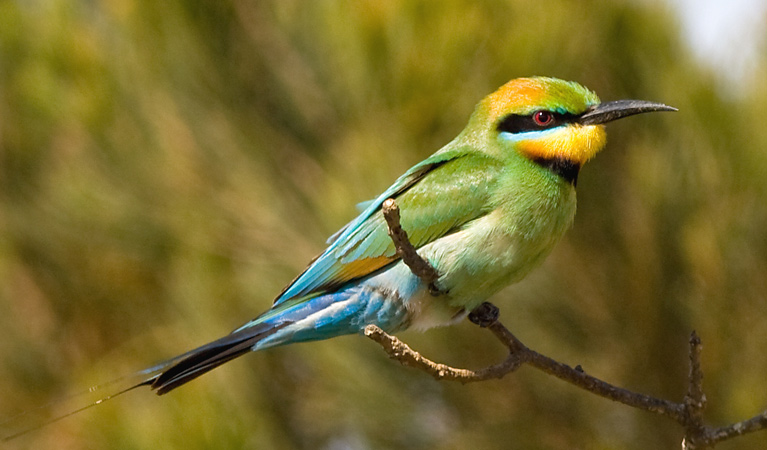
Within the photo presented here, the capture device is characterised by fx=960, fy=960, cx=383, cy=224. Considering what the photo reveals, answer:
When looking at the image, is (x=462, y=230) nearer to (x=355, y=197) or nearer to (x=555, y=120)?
(x=555, y=120)

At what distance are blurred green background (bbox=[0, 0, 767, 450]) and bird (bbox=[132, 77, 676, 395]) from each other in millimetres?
675

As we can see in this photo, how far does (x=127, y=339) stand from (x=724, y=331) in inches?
82.7

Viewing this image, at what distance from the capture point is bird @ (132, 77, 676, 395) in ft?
6.24

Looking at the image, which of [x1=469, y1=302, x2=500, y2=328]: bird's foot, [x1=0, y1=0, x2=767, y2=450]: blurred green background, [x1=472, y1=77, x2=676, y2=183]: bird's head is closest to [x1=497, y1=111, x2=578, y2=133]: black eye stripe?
[x1=472, y1=77, x2=676, y2=183]: bird's head

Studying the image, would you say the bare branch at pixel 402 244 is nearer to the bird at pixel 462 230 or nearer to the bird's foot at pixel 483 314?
the bird at pixel 462 230

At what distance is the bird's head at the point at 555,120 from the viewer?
203cm

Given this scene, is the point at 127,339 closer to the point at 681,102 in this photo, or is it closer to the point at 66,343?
the point at 66,343

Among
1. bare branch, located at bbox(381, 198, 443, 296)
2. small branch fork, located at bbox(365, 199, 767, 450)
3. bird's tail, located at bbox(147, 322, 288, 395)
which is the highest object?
bird's tail, located at bbox(147, 322, 288, 395)

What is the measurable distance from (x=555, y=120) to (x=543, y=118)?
0.03 meters

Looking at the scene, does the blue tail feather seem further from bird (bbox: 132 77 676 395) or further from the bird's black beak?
the bird's black beak

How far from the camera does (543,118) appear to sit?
2.08 metres

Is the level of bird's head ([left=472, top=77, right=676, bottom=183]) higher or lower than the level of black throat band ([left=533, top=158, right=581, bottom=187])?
higher

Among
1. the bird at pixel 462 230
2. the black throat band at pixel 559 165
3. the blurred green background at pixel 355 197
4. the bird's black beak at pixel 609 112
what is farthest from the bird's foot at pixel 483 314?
the blurred green background at pixel 355 197

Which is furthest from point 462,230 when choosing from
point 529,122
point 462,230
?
point 529,122
